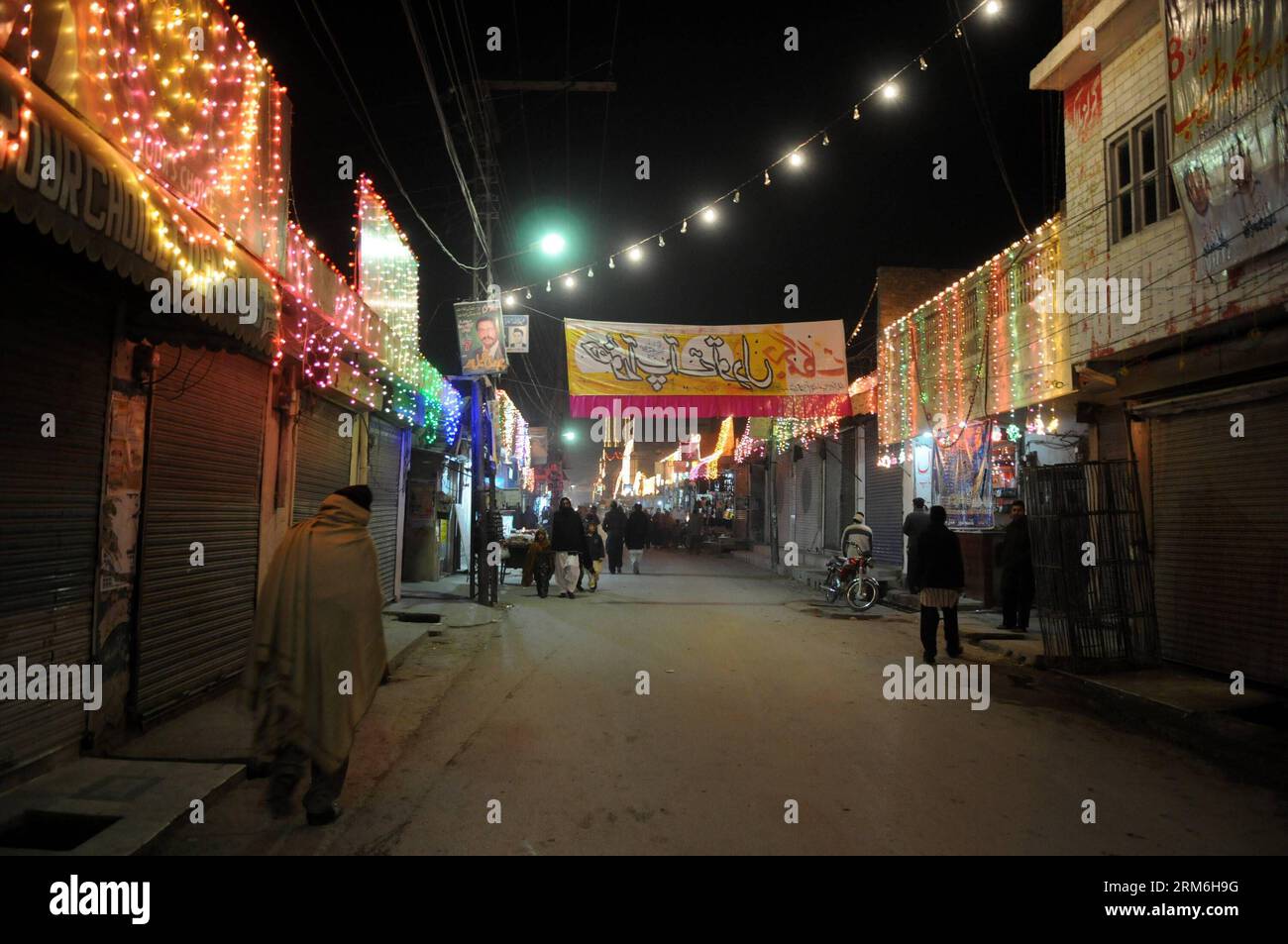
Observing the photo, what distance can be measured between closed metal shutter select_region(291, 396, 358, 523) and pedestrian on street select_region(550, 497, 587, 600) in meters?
5.17

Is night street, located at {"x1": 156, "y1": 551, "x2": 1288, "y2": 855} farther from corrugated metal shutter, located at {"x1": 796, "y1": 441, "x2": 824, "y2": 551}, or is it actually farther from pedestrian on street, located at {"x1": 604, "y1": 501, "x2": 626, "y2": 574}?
corrugated metal shutter, located at {"x1": 796, "y1": 441, "x2": 824, "y2": 551}

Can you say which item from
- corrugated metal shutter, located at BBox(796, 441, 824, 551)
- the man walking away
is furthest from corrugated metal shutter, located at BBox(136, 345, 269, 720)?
corrugated metal shutter, located at BBox(796, 441, 824, 551)

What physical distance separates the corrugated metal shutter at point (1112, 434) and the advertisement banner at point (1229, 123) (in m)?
2.56

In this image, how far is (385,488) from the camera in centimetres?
1402

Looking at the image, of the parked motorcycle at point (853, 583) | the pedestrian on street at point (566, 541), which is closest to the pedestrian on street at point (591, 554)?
the pedestrian on street at point (566, 541)

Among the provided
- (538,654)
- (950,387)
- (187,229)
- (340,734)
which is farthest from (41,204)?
(950,387)

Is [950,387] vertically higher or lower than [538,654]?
higher

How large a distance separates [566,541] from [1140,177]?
11.3 metres

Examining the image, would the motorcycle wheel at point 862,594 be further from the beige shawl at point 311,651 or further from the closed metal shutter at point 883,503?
the beige shawl at point 311,651

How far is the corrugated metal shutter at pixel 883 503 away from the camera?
18.3 metres

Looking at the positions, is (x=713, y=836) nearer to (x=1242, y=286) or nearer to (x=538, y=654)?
(x=538, y=654)
